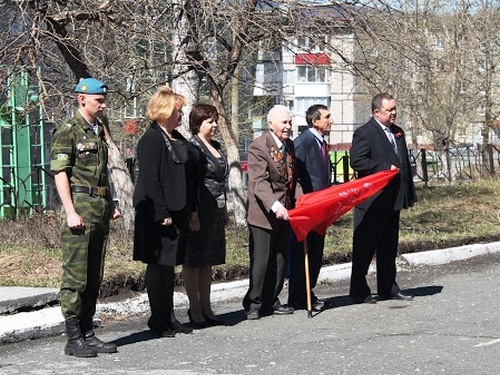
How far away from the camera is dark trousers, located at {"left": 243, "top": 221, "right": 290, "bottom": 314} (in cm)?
1010

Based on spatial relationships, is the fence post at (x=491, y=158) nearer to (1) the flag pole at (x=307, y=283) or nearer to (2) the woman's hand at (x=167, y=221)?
(1) the flag pole at (x=307, y=283)

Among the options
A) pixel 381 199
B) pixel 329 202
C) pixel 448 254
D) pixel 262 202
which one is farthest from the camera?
pixel 448 254

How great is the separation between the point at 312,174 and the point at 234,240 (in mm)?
4510

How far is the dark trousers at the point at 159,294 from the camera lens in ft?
30.1

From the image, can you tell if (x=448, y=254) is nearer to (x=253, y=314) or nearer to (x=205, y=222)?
(x=253, y=314)

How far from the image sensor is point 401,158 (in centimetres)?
1096

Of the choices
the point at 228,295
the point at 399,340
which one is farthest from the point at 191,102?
the point at 399,340

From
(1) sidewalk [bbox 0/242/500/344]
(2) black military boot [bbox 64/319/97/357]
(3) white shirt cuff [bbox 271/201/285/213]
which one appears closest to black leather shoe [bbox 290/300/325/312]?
(1) sidewalk [bbox 0/242/500/344]

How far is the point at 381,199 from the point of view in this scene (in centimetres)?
1086

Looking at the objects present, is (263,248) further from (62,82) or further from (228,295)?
(62,82)

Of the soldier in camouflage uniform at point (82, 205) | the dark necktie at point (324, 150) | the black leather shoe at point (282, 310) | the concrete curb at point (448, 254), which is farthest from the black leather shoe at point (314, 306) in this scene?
the concrete curb at point (448, 254)

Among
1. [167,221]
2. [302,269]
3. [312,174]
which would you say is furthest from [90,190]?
[302,269]

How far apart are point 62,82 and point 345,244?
508 centimetres

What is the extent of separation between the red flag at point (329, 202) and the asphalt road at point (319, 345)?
2.67 feet
